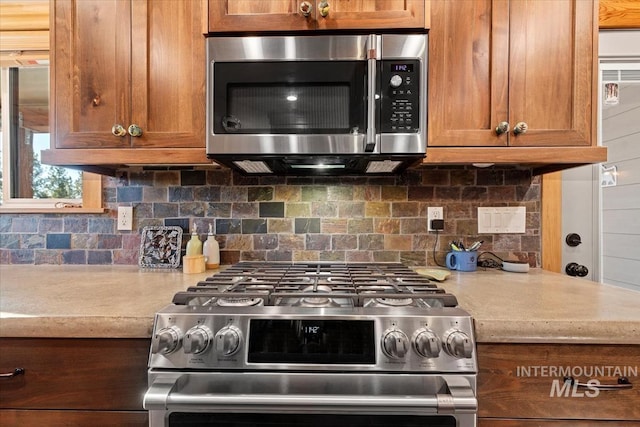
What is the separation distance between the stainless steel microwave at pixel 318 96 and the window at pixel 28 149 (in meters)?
1.07

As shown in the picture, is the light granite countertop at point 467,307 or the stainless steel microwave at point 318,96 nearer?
the light granite countertop at point 467,307

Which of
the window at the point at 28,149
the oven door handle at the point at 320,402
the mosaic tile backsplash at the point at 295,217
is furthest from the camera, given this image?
the window at the point at 28,149

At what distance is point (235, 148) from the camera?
1.17 metres

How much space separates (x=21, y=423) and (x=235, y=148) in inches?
39.6

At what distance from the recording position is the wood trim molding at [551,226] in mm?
1518

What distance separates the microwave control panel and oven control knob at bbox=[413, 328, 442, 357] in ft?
2.29

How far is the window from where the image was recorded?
1.66m

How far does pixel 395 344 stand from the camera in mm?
783

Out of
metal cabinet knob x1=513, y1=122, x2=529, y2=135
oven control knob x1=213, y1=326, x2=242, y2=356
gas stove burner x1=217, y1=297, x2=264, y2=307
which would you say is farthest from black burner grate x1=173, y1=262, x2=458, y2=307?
metal cabinet knob x1=513, y1=122, x2=529, y2=135

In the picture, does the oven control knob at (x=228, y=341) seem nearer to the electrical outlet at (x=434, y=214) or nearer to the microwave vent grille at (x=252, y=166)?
the microwave vent grille at (x=252, y=166)

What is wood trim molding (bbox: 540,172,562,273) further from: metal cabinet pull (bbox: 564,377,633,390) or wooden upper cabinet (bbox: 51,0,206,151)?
wooden upper cabinet (bbox: 51,0,206,151)

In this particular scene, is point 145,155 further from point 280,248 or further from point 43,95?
point 43,95

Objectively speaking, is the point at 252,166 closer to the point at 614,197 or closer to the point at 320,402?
the point at 320,402

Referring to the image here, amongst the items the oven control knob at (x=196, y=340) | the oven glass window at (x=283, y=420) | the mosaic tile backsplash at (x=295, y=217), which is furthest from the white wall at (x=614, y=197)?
the oven control knob at (x=196, y=340)
